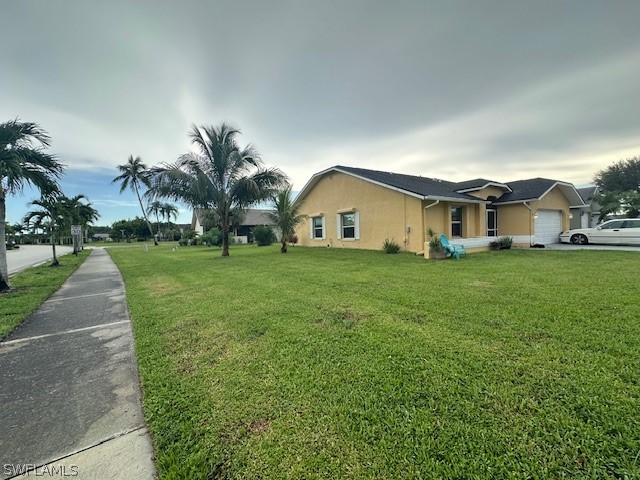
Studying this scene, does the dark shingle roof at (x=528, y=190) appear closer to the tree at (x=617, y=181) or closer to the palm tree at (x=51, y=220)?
the tree at (x=617, y=181)

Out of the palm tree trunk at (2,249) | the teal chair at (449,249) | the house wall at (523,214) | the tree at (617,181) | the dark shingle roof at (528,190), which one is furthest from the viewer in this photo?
the tree at (617,181)

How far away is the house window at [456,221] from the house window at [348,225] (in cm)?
517

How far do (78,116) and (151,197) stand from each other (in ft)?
17.0

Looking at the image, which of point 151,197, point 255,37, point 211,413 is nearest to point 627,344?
point 211,413

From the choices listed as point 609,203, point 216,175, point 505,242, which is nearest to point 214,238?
point 216,175

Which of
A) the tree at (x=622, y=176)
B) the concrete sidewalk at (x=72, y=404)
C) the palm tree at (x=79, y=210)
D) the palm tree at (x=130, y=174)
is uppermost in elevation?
the palm tree at (x=130, y=174)

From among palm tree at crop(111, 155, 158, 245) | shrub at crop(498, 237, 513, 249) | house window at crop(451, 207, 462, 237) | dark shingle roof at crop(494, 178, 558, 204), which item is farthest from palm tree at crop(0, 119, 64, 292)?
palm tree at crop(111, 155, 158, 245)

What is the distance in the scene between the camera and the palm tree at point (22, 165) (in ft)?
23.4

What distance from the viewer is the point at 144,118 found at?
10953mm

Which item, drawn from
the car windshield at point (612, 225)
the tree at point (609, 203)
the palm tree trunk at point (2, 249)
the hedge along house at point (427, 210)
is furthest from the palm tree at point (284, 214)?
the tree at point (609, 203)

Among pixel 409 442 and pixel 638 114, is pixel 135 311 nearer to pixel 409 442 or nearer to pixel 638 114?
pixel 409 442

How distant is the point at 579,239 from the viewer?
16062 millimetres

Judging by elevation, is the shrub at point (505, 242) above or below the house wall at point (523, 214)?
below

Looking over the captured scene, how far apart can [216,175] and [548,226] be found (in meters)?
20.6
